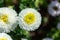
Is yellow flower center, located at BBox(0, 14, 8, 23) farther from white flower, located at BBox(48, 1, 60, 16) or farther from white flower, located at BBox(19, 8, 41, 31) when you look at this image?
white flower, located at BBox(48, 1, 60, 16)

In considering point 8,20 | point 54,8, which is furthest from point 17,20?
point 54,8

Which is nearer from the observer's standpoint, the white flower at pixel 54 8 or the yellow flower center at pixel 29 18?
the yellow flower center at pixel 29 18

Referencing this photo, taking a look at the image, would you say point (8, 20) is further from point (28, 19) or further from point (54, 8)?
point (54, 8)

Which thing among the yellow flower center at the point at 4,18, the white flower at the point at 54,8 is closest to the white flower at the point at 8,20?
the yellow flower center at the point at 4,18

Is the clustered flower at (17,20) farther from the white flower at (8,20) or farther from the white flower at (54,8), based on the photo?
the white flower at (54,8)

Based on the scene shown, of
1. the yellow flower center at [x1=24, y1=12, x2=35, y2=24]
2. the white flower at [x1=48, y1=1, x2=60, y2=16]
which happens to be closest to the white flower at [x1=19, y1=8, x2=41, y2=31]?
the yellow flower center at [x1=24, y1=12, x2=35, y2=24]

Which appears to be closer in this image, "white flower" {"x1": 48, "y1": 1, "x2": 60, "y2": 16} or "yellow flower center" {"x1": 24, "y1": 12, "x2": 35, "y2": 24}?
"yellow flower center" {"x1": 24, "y1": 12, "x2": 35, "y2": 24}
